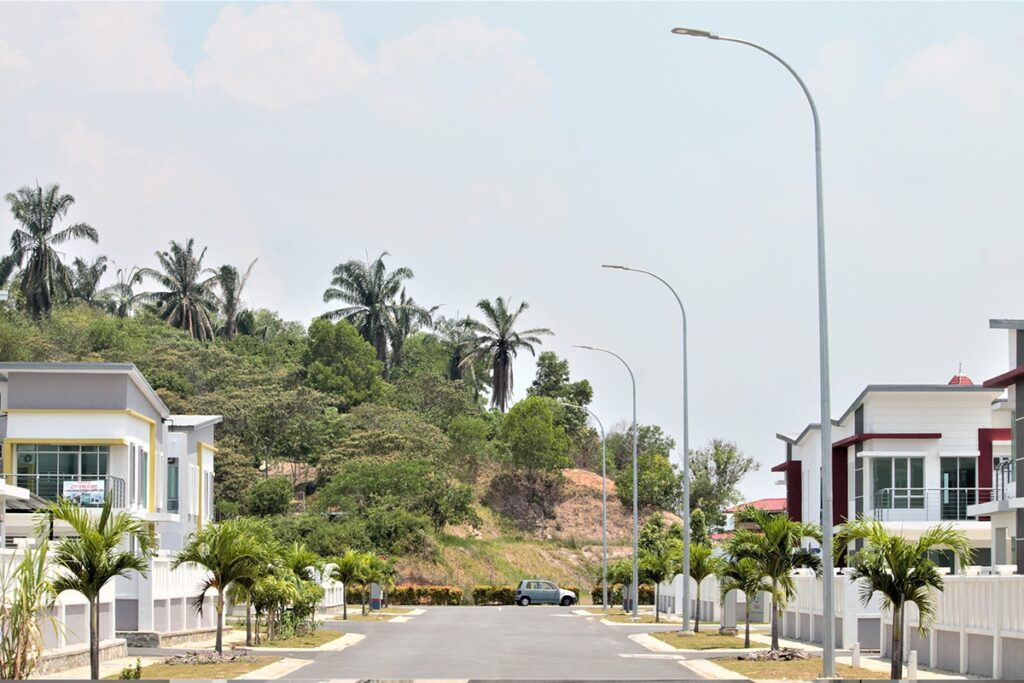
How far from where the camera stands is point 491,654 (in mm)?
33656

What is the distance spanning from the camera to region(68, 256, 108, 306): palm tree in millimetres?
101500

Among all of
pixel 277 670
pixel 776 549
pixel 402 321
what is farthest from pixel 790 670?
pixel 402 321

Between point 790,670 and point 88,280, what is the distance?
273 feet

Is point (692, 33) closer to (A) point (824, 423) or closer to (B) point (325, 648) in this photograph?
(A) point (824, 423)

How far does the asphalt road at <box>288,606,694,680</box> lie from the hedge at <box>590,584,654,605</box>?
2550 cm

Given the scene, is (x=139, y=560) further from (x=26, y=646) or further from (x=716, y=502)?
(x=716, y=502)

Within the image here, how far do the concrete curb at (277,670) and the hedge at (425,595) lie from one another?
48786mm

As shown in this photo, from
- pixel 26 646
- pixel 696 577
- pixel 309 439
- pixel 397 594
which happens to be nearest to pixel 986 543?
pixel 696 577

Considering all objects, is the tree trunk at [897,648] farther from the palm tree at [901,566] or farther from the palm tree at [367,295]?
the palm tree at [367,295]

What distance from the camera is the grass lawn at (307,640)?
38.2 m

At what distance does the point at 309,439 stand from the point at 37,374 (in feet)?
134

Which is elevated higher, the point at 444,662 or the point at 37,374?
the point at 37,374

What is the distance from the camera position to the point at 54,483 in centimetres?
5016

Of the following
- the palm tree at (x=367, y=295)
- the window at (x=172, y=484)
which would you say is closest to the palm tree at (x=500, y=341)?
the palm tree at (x=367, y=295)
